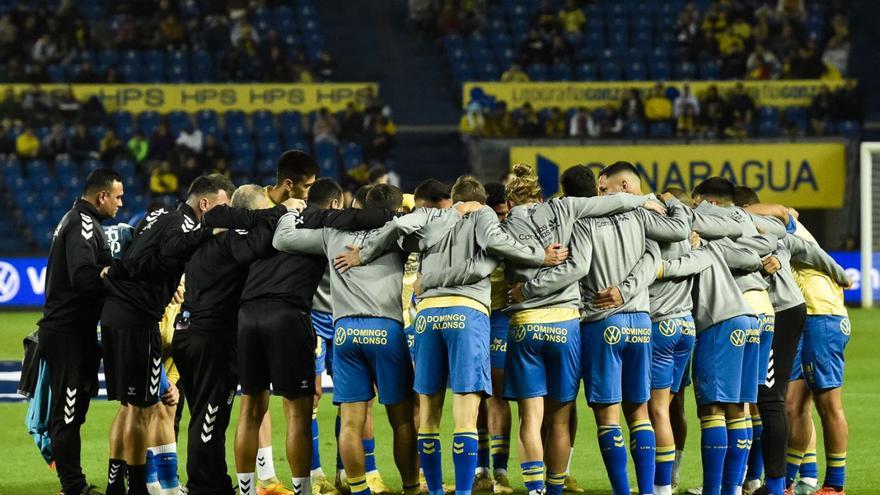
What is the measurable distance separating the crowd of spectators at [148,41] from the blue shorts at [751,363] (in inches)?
799

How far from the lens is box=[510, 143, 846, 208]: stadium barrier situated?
82.3 feet

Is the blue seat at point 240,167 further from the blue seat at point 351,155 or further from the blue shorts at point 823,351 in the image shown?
the blue shorts at point 823,351

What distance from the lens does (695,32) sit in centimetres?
2977

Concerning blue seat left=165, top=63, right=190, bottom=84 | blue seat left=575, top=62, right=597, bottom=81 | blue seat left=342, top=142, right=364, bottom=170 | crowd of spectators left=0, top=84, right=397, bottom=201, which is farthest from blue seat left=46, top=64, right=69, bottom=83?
blue seat left=575, top=62, right=597, bottom=81

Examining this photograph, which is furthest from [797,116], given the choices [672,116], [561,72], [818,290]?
[818,290]

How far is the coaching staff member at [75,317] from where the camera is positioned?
28.0ft

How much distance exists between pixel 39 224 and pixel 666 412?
60.7 feet

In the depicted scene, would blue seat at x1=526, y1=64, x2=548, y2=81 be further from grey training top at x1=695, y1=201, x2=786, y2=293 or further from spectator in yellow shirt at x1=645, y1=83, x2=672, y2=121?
grey training top at x1=695, y1=201, x2=786, y2=293

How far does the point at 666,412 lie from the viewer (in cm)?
848

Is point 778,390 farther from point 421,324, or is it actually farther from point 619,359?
point 421,324

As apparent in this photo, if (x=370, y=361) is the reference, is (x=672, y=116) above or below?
above

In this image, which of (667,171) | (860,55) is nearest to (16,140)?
(667,171)

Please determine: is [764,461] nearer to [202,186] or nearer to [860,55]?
[202,186]

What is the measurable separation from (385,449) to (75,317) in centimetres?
328
